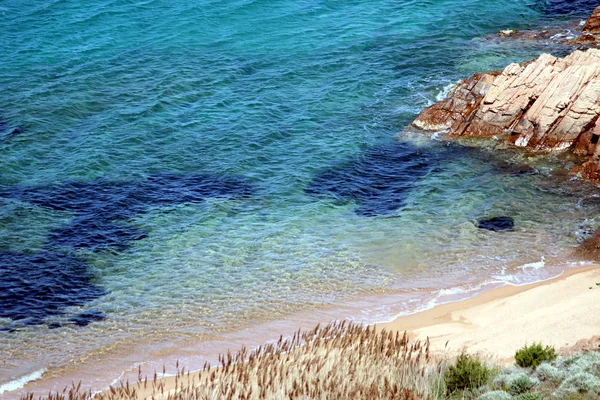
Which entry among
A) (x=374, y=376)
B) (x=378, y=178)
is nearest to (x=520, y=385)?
(x=374, y=376)

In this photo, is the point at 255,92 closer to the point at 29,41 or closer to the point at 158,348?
the point at 29,41

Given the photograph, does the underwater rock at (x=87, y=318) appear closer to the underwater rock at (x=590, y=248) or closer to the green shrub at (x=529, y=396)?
the green shrub at (x=529, y=396)

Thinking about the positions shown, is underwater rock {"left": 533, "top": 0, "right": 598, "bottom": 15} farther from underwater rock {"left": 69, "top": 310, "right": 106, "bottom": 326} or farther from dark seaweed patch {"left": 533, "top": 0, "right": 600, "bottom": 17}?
underwater rock {"left": 69, "top": 310, "right": 106, "bottom": 326}

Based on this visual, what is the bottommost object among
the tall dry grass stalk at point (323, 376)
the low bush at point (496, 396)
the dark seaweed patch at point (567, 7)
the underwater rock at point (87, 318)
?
the underwater rock at point (87, 318)

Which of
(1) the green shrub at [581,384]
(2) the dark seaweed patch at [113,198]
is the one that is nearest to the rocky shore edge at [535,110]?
(2) the dark seaweed patch at [113,198]

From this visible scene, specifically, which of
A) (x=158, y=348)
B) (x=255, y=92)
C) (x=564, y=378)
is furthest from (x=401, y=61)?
(x=564, y=378)

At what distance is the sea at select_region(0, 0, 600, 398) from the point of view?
19172 mm

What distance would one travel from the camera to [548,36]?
37531 millimetres

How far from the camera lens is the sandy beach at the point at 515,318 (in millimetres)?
16219

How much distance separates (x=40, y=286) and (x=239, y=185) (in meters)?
8.58

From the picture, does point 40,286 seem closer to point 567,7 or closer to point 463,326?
point 463,326

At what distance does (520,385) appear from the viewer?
12.5 m

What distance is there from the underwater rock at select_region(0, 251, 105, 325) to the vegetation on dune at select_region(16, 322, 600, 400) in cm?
771

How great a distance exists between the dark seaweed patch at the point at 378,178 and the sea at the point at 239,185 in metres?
0.09
